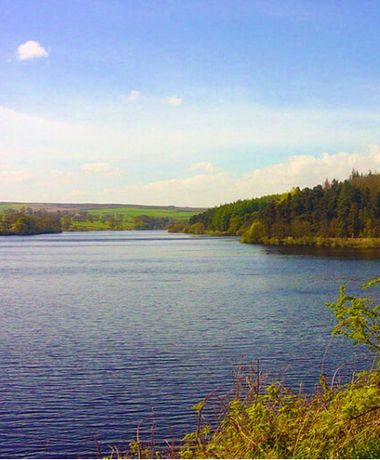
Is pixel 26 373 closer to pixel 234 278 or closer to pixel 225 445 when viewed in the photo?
pixel 225 445

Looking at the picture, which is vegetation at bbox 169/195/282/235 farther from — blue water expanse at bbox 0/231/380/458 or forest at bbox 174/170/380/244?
blue water expanse at bbox 0/231/380/458

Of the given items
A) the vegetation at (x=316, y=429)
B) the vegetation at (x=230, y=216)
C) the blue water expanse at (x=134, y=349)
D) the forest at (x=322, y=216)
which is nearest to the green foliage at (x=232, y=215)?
the vegetation at (x=230, y=216)

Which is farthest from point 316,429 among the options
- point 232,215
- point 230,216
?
point 230,216

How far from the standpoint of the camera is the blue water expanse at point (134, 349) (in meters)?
15.4

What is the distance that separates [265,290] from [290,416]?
31.7 meters

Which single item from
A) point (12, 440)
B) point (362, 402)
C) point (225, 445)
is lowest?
point (12, 440)

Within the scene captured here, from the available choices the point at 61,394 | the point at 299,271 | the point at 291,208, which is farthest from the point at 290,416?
the point at 291,208

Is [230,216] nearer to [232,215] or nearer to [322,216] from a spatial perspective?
[232,215]

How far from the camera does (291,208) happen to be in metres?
103

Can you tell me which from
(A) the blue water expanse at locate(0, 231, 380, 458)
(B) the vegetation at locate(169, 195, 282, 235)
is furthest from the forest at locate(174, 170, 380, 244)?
(A) the blue water expanse at locate(0, 231, 380, 458)

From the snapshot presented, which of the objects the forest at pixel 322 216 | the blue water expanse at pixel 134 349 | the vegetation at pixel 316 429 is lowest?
the blue water expanse at pixel 134 349

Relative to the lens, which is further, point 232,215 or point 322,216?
point 232,215

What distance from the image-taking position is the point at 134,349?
73.9 feet

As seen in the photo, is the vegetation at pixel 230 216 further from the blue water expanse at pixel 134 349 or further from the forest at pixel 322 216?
the blue water expanse at pixel 134 349
